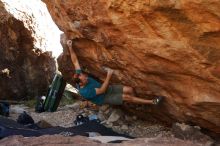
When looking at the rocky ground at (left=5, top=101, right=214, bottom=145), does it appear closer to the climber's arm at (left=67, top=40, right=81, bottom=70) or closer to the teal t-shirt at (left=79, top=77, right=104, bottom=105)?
the teal t-shirt at (left=79, top=77, right=104, bottom=105)

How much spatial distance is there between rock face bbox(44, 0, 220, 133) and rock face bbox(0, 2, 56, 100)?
4.65 metres

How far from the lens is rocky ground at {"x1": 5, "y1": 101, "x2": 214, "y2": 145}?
724cm

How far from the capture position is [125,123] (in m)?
8.94

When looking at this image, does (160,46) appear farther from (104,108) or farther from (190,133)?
(104,108)

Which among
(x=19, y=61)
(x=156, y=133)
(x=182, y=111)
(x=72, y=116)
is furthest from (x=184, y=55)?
(x=19, y=61)

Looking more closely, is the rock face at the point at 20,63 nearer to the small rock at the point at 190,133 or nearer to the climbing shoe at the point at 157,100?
the climbing shoe at the point at 157,100

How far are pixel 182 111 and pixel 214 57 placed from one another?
1612mm

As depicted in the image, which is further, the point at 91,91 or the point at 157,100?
the point at 91,91

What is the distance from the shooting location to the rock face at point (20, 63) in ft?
41.4

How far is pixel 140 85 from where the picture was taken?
7.61m

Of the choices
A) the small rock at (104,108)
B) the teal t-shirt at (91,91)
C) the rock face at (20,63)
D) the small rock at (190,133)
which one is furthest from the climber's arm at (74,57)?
the rock face at (20,63)

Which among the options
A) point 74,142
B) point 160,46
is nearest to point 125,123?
point 160,46

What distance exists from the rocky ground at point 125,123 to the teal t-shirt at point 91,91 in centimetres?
82

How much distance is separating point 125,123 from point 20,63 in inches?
208
